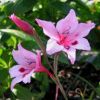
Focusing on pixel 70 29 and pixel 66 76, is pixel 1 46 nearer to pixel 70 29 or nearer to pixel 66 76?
pixel 66 76

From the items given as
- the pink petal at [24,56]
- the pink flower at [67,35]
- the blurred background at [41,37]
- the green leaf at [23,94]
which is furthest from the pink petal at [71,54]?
the green leaf at [23,94]

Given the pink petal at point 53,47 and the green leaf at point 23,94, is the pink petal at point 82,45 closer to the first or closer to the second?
the pink petal at point 53,47

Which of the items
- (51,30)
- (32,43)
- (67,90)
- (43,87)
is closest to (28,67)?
(51,30)

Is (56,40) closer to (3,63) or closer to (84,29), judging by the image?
(84,29)

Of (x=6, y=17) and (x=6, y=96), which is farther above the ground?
(x=6, y=17)

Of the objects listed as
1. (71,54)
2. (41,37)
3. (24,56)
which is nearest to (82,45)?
(71,54)

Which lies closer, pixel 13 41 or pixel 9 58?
pixel 9 58
